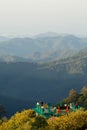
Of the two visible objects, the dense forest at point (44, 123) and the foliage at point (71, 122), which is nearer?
the dense forest at point (44, 123)

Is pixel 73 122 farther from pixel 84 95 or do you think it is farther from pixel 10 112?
pixel 10 112

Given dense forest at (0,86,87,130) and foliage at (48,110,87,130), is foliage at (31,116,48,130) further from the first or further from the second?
foliage at (48,110,87,130)

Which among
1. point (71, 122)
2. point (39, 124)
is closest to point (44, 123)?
point (39, 124)

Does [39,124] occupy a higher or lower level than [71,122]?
higher

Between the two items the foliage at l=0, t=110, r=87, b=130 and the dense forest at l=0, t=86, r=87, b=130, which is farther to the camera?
the foliage at l=0, t=110, r=87, b=130

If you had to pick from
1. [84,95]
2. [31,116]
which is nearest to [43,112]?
[31,116]

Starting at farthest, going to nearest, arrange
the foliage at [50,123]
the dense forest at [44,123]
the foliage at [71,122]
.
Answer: the foliage at [71,122] → the foliage at [50,123] → the dense forest at [44,123]

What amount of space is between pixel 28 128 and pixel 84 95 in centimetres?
5835

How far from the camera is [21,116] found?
84.7ft

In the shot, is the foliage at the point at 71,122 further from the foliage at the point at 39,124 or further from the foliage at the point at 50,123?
the foliage at the point at 39,124

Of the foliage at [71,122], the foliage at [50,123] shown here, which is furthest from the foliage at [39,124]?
the foliage at [71,122]

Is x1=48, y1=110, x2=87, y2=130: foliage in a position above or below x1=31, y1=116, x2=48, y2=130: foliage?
below

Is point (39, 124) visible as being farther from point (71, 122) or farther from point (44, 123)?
point (71, 122)

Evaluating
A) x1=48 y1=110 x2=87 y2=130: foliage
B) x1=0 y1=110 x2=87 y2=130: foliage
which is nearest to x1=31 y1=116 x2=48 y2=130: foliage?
x1=0 y1=110 x2=87 y2=130: foliage
